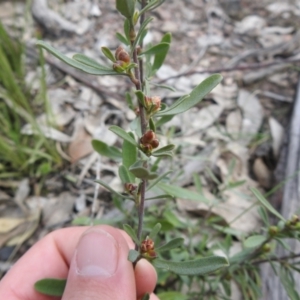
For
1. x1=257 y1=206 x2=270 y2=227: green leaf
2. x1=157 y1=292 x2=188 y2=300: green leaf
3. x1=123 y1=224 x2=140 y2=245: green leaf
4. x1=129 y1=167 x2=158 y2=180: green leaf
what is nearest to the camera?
x1=129 y1=167 x2=158 y2=180: green leaf

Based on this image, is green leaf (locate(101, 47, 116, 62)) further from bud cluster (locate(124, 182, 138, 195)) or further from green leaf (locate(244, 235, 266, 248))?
green leaf (locate(244, 235, 266, 248))

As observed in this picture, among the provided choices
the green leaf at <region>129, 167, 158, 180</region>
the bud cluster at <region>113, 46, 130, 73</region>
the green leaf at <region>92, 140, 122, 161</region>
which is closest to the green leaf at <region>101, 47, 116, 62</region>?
the bud cluster at <region>113, 46, 130, 73</region>

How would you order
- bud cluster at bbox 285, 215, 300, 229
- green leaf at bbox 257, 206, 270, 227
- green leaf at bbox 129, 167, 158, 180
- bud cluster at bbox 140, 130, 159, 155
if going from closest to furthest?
1. green leaf at bbox 129, 167, 158, 180
2. bud cluster at bbox 140, 130, 159, 155
3. bud cluster at bbox 285, 215, 300, 229
4. green leaf at bbox 257, 206, 270, 227

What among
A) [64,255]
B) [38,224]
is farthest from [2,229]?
[64,255]

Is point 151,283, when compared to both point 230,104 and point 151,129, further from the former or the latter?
point 230,104

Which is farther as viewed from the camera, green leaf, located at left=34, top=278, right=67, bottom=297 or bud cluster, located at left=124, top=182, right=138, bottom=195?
green leaf, located at left=34, top=278, right=67, bottom=297

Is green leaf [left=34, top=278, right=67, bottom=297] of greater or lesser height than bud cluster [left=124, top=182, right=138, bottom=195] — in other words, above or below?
below

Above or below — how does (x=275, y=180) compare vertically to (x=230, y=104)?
below

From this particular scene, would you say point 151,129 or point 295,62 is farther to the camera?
point 295,62
